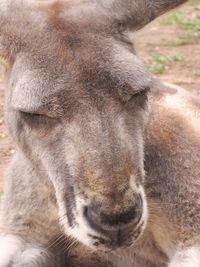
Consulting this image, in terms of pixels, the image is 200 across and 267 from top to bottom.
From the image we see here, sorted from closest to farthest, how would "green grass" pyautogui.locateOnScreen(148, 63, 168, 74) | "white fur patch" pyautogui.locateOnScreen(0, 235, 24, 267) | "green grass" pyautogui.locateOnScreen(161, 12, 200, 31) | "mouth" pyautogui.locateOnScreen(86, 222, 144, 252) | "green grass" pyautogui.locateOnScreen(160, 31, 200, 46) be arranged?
"mouth" pyautogui.locateOnScreen(86, 222, 144, 252) → "white fur patch" pyautogui.locateOnScreen(0, 235, 24, 267) → "green grass" pyautogui.locateOnScreen(148, 63, 168, 74) → "green grass" pyautogui.locateOnScreen(160, 31, 200, 46) → "green grass" pyautogui.locateOnScreen(161, 12, 200, 31)

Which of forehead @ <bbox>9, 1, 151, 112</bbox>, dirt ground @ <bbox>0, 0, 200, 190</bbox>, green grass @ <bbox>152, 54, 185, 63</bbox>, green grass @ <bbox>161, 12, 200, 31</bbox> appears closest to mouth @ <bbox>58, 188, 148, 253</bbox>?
forehead @ <bbox>9, 1, 151, 112</bbox>

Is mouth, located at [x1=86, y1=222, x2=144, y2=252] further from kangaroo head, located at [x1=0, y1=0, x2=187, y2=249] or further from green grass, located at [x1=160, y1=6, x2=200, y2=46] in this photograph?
green grass, located at [x1=160, y1=6, x2=200, y2=46]

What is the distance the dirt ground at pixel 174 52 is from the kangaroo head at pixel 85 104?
127 inches

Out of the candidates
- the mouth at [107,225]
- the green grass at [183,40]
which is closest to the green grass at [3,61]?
the mouth at [107,225]

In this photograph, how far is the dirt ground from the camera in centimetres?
860

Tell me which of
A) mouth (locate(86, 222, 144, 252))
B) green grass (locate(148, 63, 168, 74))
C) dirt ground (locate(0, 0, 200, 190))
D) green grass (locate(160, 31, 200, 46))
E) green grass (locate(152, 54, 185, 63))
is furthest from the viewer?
green grass (locate(160, 31, 200, 46))

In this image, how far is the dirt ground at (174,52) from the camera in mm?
8597

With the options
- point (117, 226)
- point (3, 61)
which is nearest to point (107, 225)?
point (117, 226)

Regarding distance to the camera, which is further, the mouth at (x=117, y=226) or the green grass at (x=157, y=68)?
the green grass at (x=157, y=68)

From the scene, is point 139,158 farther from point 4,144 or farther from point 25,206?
point 4,144

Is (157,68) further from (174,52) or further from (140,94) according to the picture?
(140,94)

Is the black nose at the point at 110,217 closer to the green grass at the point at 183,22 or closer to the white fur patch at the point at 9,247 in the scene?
the white fur patch at the point at 9,247

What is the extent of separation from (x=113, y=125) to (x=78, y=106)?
201 millimetres

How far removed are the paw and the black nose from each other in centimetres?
127
